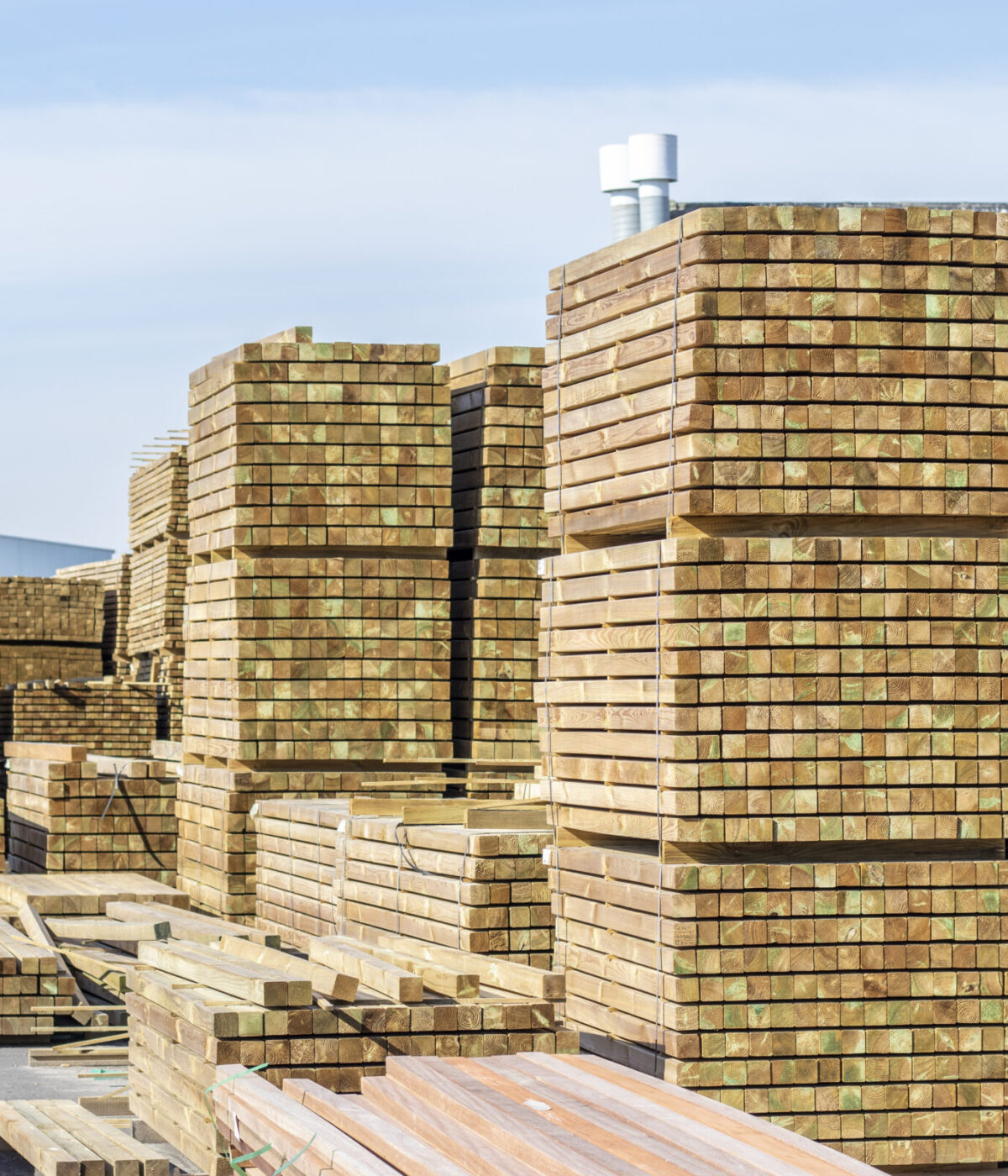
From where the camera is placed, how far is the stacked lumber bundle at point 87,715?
19.5 metres

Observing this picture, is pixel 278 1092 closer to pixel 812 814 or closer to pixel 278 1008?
pixel 278 1008

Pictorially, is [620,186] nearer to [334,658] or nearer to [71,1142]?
[334,658]

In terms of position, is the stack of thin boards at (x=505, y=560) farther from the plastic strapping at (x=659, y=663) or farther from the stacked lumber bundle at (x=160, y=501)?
the stacked lumber bundle at (x=160, y=501)

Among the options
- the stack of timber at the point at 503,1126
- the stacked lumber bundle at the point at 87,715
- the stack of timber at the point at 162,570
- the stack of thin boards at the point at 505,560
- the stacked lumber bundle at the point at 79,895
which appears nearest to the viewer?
the stack of timber at the point at 503,1126

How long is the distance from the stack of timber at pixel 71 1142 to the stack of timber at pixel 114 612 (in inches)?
632

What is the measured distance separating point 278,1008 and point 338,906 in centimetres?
359

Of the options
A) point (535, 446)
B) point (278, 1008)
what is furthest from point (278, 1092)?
point (535, 446)

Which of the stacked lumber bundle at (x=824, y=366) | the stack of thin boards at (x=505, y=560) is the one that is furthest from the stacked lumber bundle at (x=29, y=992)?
the stacked lumber bundle at (x=824, y=366)

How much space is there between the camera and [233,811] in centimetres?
1134

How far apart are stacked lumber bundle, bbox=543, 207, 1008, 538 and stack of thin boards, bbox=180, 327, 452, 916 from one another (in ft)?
12.7

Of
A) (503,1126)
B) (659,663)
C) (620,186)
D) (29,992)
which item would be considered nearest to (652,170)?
(620,186)

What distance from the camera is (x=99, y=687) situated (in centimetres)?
1988

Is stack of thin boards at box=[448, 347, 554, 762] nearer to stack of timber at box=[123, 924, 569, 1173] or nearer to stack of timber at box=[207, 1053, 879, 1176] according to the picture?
stack of timber at box=[123, 924, 569, 1173]

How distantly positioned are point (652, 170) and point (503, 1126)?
90.0ft
